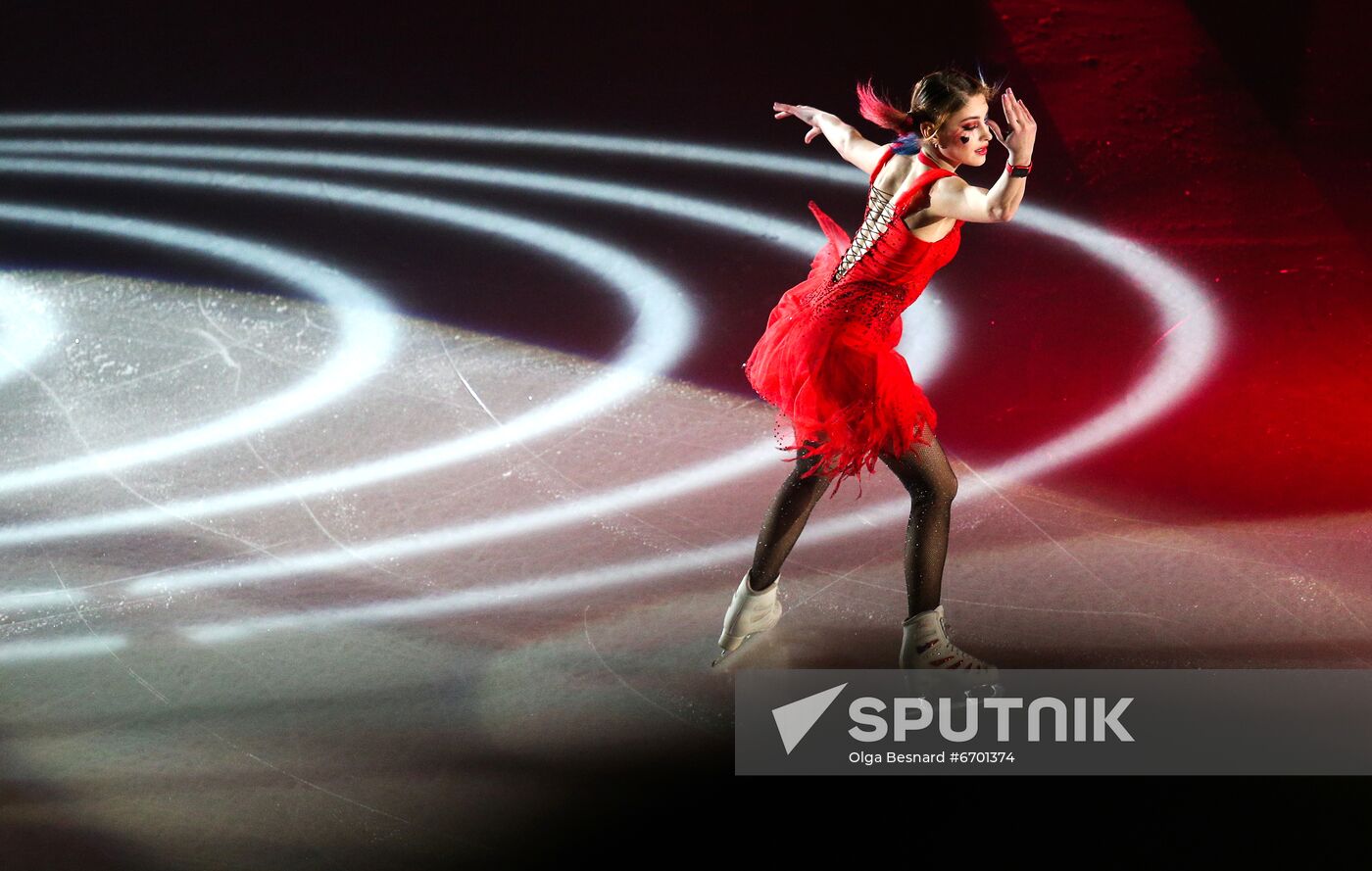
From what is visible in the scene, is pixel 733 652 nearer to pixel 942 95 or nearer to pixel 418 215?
pixel 942 95

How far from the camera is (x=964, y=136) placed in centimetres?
271

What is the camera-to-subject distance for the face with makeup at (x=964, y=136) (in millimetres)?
2699

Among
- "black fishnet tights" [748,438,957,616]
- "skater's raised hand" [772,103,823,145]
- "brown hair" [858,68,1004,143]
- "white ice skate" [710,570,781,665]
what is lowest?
"white ice skate" [710,570,781,665]

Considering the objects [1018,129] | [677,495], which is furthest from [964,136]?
[677,495]

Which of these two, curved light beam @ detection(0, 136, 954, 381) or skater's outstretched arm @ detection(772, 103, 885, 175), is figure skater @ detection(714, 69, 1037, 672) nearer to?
skater's outstretched arm @ detection(772, 103, 885, 175)

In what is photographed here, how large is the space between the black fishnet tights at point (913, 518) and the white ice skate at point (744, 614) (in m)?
0.02

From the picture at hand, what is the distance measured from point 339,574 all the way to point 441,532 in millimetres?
316

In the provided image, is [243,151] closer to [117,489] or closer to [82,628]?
[117,489]

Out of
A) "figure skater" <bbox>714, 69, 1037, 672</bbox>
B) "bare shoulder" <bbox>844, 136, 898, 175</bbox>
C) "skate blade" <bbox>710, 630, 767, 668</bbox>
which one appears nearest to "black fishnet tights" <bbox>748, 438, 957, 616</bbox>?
"figure skater" <bbox>714, 69, 1037, 672</bbox>

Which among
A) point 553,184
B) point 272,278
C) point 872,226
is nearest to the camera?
point 872,226

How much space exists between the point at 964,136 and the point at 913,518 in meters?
0.84

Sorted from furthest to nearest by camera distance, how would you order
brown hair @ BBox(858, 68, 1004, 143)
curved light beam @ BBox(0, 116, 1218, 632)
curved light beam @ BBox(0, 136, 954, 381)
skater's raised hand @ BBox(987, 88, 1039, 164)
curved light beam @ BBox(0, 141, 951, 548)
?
curved light beam @ BBox(0, 136, 954, 381)
curved light beam @ BBox(0, 141, 951, 548)
curved light beam @ BBox(0, 116, 1218, 632)
brown hair @ BBox(858, 68, 1004, 143)
skater's raised hand @ BBox(987, 88, 1039, 164)

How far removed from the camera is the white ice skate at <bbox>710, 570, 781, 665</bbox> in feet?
10.4

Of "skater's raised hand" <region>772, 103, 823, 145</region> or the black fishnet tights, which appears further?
"skater's raised hand" <region>772, 103, 823, 145</region>
